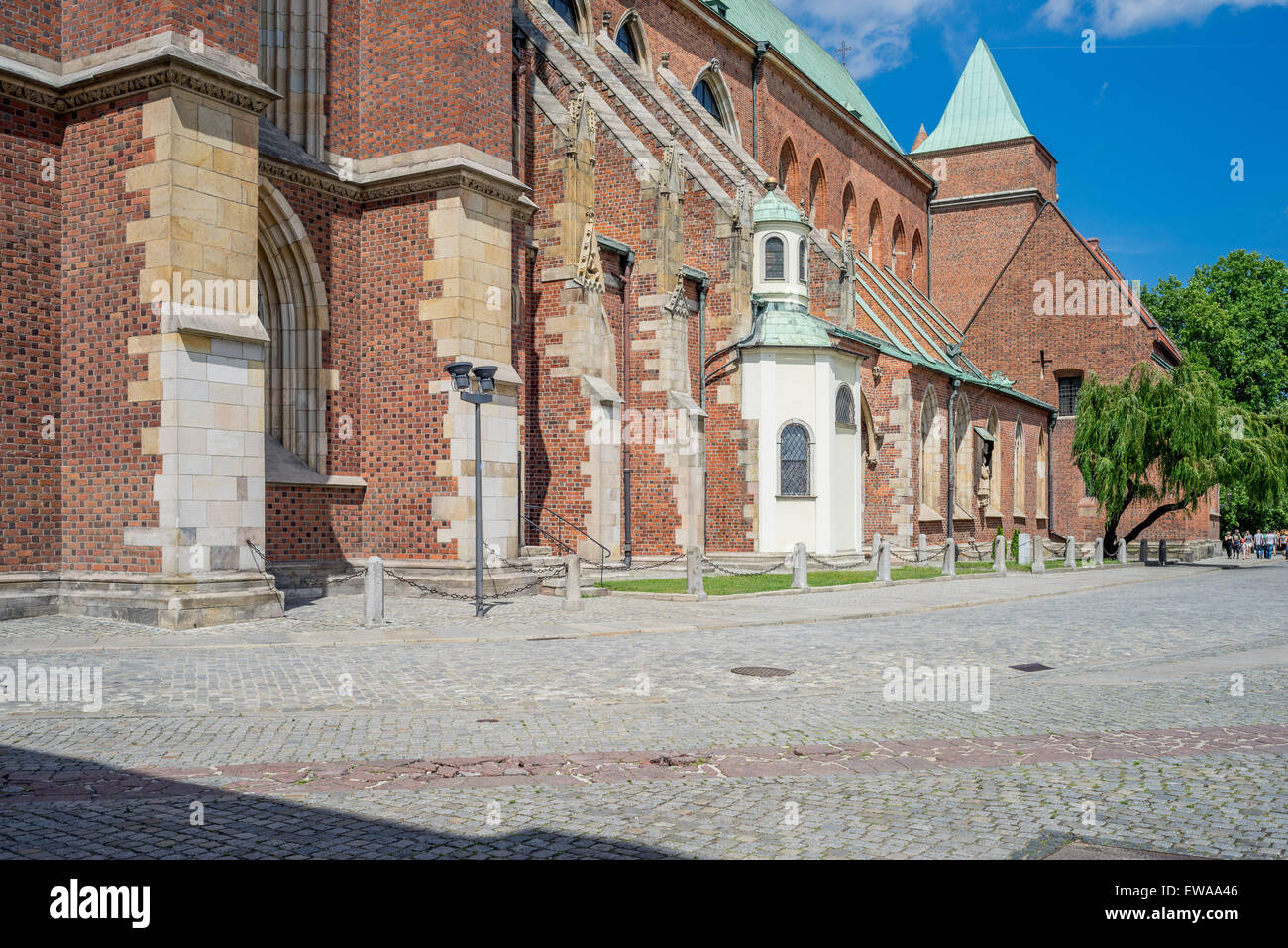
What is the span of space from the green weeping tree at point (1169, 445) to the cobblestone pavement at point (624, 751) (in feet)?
81.5

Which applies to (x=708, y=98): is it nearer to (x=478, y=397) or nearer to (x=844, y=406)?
(x=844, y=406)

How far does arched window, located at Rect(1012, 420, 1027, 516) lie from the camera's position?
43.2m

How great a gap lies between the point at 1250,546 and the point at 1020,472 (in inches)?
830

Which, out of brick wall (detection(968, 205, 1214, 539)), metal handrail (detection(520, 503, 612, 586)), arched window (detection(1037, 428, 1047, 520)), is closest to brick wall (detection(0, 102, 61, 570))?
metal handrail (detection(520, 503, 612, 586))

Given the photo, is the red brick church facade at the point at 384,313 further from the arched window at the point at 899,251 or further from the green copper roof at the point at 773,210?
the arched window at the point at 899,251

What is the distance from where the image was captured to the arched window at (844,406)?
27469 millimetres

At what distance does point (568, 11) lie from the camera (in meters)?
28.2

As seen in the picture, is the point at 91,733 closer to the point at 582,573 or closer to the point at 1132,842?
the point at 1132,842

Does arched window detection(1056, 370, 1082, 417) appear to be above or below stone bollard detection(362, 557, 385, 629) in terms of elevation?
above

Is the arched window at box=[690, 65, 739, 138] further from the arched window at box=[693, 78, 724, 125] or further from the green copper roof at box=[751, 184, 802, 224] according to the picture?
the green copper roof at box=[751, 184, 802, 224]

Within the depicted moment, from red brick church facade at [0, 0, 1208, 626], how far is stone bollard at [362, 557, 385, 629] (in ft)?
4.36

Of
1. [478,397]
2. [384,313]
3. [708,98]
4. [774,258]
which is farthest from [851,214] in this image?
[478,397]

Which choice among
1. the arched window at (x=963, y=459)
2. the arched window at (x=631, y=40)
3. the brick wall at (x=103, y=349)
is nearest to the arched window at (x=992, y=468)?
the arched window at (x=963, y=459)
